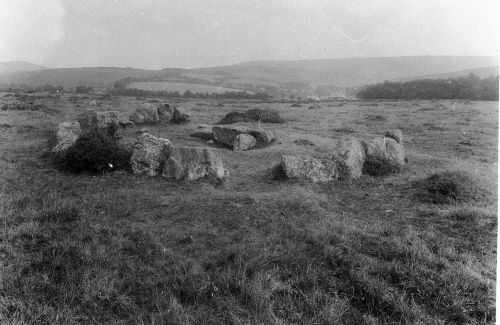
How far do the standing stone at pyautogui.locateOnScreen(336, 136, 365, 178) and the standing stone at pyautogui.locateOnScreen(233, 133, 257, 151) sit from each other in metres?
5.18

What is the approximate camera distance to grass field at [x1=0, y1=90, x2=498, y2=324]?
4566 millimetres

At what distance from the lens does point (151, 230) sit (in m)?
7.18

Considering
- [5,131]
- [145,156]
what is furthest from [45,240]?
[5,131]

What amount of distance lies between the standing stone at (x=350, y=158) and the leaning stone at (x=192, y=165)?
4180mm

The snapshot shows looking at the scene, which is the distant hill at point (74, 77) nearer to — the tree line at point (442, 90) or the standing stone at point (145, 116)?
the tree line at point (442, 90)

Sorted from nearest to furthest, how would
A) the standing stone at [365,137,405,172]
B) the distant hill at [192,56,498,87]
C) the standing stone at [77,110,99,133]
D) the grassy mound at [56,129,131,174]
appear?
1. the grassy mound at [56,129,131,174]
2. the standing stone at [365,137,405,172]
3. the standing stone at [77,110,99,133]
4. the distant hill at [192,56,498,87]

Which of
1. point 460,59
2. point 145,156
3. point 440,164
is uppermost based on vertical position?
point 460,59

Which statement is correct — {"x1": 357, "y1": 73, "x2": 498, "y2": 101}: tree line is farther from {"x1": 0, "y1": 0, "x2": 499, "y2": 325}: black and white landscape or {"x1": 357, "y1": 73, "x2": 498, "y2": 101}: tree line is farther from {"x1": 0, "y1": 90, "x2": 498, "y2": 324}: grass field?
{"x1": 0, "y1": 90, "x2": 498, "y2": 324}: grass field

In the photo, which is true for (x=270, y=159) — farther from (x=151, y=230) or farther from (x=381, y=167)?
(x=151, y=230)

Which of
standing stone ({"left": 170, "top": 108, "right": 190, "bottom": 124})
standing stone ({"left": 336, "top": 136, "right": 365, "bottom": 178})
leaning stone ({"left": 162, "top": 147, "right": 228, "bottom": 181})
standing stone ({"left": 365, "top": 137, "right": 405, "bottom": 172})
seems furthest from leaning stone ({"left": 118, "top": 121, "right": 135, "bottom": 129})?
standing stone ({"left": 365, "top": 137, "right": 405, "bottom": 172})

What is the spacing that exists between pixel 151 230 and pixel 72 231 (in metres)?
1.47

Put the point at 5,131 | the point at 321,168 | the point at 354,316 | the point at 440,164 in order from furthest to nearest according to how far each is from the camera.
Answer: the point at 5,131
the point at 440,164
the point at 321,168
the point at 354,316

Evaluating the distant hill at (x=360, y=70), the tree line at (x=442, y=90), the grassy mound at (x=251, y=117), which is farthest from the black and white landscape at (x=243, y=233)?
the distant hill at (x=360, y=70)

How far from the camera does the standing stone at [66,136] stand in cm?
1337
